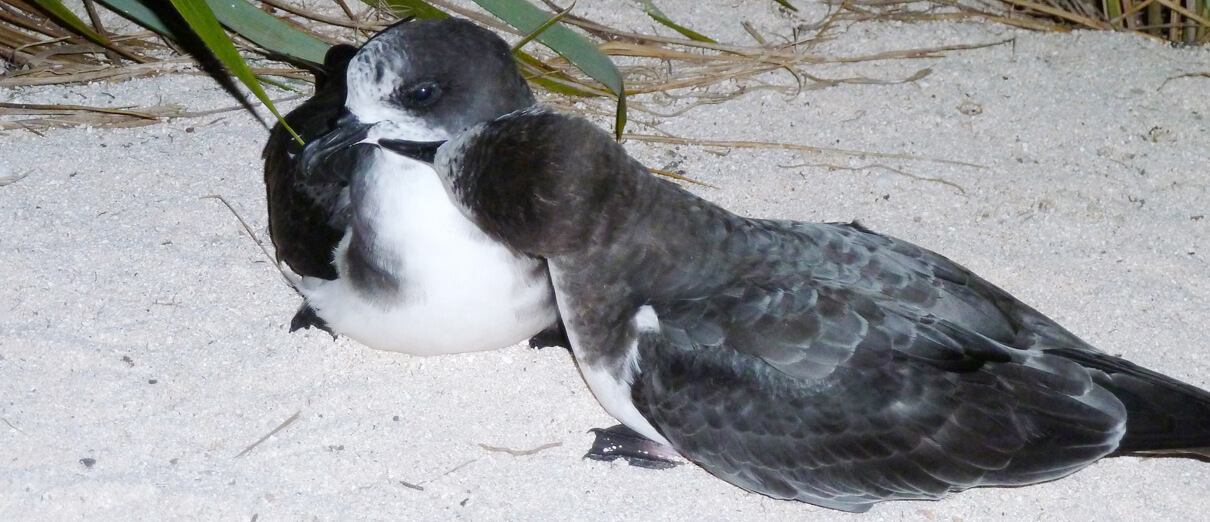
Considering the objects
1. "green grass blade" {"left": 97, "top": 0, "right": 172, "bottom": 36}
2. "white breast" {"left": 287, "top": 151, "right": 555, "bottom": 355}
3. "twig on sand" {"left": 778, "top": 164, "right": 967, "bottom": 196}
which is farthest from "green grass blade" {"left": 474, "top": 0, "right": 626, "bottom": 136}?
"green grass blade" {"left": 97, "top": 0, "right": 172, "bottom": 36}

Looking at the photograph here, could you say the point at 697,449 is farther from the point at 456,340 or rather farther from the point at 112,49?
the point at 112,49

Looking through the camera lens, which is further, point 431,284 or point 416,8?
point 416,8

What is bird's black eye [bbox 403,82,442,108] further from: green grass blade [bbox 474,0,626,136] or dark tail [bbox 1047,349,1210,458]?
dark tail [bbox 1047,349,1210,458]

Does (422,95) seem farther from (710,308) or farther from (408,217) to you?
(710,308)

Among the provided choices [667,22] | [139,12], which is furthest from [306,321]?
[667,22]

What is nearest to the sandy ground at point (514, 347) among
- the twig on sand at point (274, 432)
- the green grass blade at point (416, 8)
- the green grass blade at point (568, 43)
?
the twig on sand at point (274, 432)

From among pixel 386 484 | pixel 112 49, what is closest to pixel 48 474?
pixel 386 484

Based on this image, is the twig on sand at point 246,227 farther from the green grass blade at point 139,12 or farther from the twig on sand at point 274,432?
the green grass blade at point 139,12
